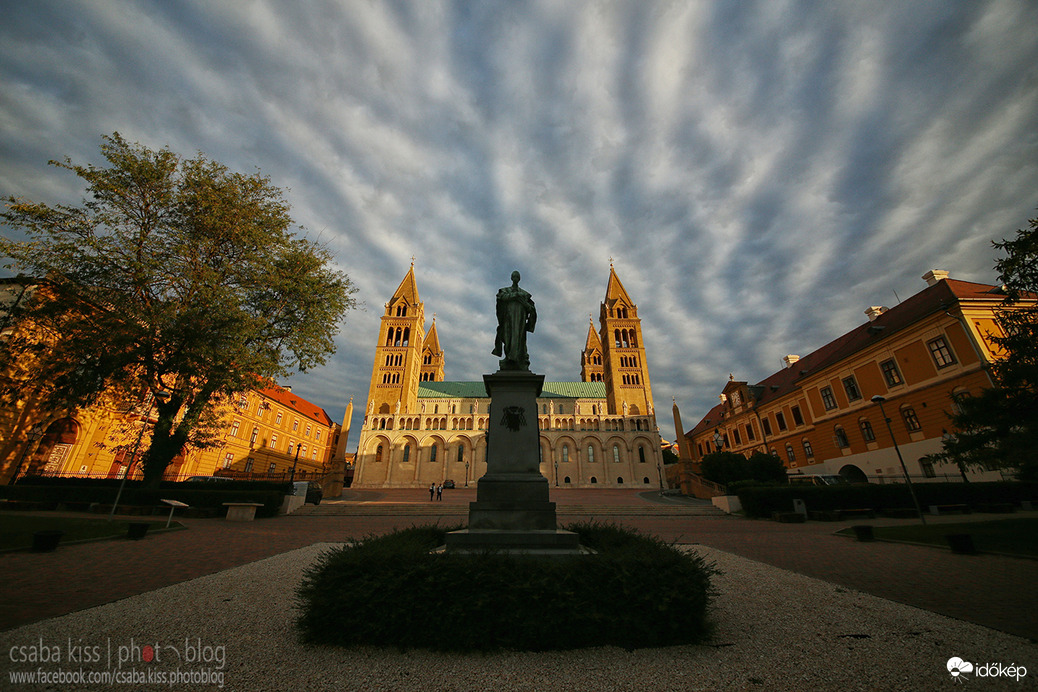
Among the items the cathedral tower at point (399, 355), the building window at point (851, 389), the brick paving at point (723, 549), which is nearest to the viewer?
the brick paving at point (723, 549)

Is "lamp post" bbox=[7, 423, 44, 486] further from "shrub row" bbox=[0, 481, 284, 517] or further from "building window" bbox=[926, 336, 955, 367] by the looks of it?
"building window" bbox=[926, 336, 955, 367]

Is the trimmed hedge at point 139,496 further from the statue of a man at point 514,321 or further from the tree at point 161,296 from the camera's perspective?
the statue of a man at point 514,321

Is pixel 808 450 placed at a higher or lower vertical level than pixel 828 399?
lower

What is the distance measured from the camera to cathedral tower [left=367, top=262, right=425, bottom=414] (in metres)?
63.6

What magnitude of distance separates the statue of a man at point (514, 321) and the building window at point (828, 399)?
34.5 meters

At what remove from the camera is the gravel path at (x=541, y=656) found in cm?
347

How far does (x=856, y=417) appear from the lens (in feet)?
95.3

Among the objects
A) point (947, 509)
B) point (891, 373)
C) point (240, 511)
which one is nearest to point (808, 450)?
point (891, 373)

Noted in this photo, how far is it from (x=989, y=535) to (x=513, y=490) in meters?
13.8

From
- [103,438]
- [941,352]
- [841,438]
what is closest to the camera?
[941,352]

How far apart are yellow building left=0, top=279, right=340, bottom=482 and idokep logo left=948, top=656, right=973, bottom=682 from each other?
22.2 meters

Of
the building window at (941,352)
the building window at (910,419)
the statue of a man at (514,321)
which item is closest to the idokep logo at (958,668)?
the statue of a man at (514,321)

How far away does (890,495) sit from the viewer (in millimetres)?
17594

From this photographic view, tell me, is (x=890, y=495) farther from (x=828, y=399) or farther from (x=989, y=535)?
(x=828, y=399)
